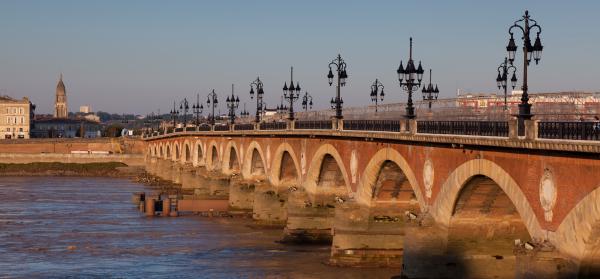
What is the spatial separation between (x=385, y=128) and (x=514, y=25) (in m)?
12.9

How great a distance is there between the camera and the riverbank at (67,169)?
146 meters

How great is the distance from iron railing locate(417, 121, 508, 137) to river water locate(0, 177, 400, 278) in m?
6.99

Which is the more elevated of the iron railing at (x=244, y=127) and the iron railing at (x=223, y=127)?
the iron railing at (x=223, y=127)

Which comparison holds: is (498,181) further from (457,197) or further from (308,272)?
(308,272)

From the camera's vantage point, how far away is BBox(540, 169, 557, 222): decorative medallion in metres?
27.0

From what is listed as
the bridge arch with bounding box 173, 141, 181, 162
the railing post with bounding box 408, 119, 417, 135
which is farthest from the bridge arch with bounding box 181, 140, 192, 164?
the railing post with bounding box 408, 119, 417, 135

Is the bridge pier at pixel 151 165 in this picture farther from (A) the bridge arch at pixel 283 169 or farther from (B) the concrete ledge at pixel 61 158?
(A) the bridge arch at pixel 283 169

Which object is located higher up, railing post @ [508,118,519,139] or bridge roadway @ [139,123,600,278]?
railing post @ [508,118,519,139]

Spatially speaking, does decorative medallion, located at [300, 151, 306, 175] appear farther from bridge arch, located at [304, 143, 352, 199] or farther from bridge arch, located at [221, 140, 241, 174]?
bridge arch, located at [221, 140, 241, 174]

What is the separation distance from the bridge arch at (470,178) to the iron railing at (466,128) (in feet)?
2.83

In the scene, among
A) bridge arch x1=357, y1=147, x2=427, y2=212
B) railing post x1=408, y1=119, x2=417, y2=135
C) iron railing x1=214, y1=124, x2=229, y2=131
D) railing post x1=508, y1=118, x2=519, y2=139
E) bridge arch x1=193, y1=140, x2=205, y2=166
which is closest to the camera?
railing post x1=508, y1=118, x2=519, y2=139

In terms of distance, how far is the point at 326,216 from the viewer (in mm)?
54438

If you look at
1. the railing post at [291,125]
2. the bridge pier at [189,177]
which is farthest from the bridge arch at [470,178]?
the bridge pier at [189,177]

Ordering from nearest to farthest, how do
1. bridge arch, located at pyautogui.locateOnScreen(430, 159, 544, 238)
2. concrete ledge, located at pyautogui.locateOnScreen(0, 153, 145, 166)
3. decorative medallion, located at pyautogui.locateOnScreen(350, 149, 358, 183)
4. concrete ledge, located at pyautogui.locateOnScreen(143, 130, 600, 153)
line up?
concrete ledge, located at pyautogui.locateOnScreen(143, 130, 600, 153)
bridge arch, located at pyautogui.locateOnScreen(430, 159, 544, 238)
decorative medallion, located at pyautogui.locateOnScreen(350, 149, 358, 183)
concrete ledge, located at pyautogui.locateOnScreen(0, 153, 145, 166)
